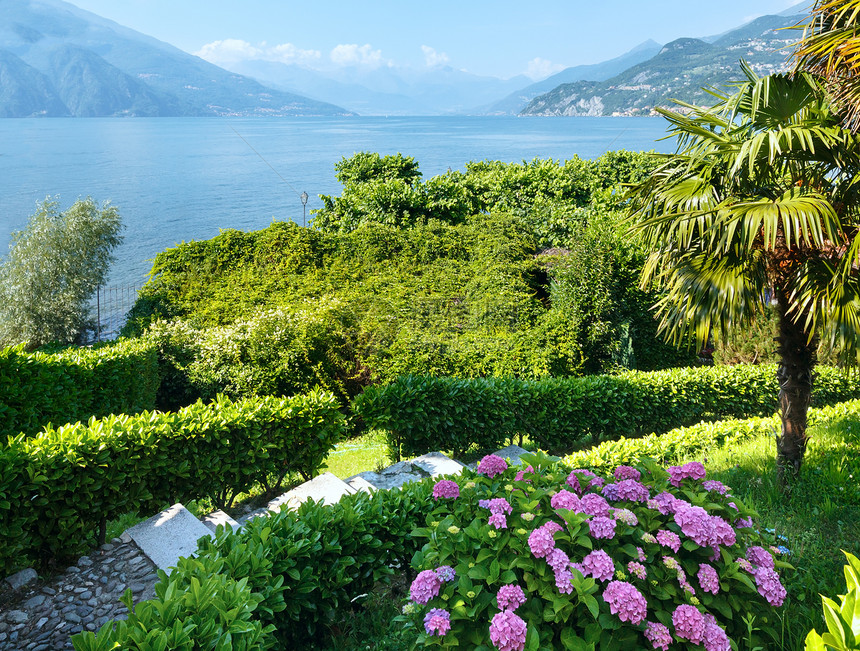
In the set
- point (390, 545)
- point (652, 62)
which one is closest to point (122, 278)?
point (390, 545)

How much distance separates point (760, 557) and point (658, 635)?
2.67 feet

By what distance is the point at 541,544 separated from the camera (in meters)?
2.34

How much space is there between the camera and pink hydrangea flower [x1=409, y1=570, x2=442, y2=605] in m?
2.38

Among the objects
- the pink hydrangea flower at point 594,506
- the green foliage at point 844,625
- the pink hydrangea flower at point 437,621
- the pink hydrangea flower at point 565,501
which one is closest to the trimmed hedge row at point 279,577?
the pink hydrangea flower at point 437,621

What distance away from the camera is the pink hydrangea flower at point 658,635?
2.22m

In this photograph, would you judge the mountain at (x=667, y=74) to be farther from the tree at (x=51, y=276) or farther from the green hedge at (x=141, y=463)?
the green hedge at (x=141, y=463)

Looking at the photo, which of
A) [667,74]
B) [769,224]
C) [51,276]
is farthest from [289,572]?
[667,74]

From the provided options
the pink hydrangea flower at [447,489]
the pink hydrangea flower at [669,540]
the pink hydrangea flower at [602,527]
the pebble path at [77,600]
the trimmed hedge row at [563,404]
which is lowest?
the trimmed hedge row at [563,404]

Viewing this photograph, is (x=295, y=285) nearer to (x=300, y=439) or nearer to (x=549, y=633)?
(x=300, y=439)

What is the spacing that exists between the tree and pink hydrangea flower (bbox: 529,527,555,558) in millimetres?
19564

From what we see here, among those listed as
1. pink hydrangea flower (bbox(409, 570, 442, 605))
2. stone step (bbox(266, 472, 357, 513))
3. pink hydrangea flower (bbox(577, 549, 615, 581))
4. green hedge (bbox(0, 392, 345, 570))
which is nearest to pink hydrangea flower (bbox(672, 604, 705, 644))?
pink hydrangea flower (bbox(577, 549, 615, 581))

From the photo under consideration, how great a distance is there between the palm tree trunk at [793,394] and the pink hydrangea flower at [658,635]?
12.4 ft

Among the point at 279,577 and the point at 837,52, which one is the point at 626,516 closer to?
the point at 279,577

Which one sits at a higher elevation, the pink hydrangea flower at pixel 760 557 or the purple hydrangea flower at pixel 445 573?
the purple hydrangea flower at pixel 445 573
